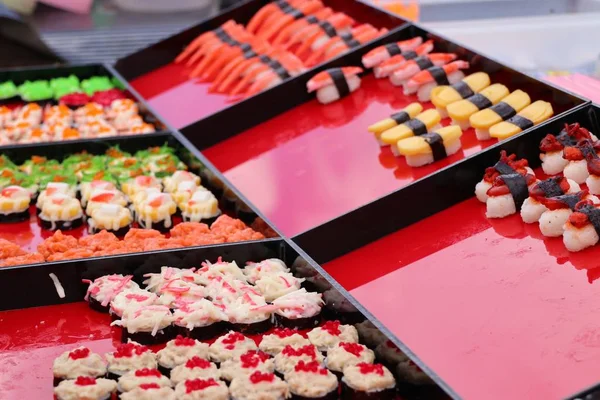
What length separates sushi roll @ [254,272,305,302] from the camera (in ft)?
9.77

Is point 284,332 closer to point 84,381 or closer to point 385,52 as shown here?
point 84,381

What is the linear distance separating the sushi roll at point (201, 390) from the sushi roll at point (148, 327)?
36 centimetres

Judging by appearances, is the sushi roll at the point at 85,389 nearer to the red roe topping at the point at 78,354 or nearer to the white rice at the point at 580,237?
the red roe topping at the point at 78,354

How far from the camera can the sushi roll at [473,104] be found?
3.89 meters

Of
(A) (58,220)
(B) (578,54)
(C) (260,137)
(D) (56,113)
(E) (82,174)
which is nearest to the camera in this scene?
(A) (58,220)

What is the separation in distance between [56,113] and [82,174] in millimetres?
840

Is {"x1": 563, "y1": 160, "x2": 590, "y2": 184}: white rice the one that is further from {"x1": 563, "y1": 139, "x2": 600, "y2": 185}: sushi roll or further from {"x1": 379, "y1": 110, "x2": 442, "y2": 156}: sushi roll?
{"x1": 379, "y1": 110, "x2": 442, "y2": 156}: sushi roll

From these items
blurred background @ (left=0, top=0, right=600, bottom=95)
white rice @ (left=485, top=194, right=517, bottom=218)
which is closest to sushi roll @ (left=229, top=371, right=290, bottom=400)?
white rice @ (left=485, top=194, right=517, bottom=218)

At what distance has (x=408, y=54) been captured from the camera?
450cm

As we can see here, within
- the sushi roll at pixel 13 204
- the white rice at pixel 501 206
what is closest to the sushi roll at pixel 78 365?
the sushi roll at pixel 13 204

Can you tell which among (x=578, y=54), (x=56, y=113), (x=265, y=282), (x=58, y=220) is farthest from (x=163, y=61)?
(x=265, y=282)

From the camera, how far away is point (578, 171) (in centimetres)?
332

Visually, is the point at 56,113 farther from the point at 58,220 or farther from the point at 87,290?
the point at 87,290

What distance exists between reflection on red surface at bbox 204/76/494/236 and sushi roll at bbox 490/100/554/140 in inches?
4.0
